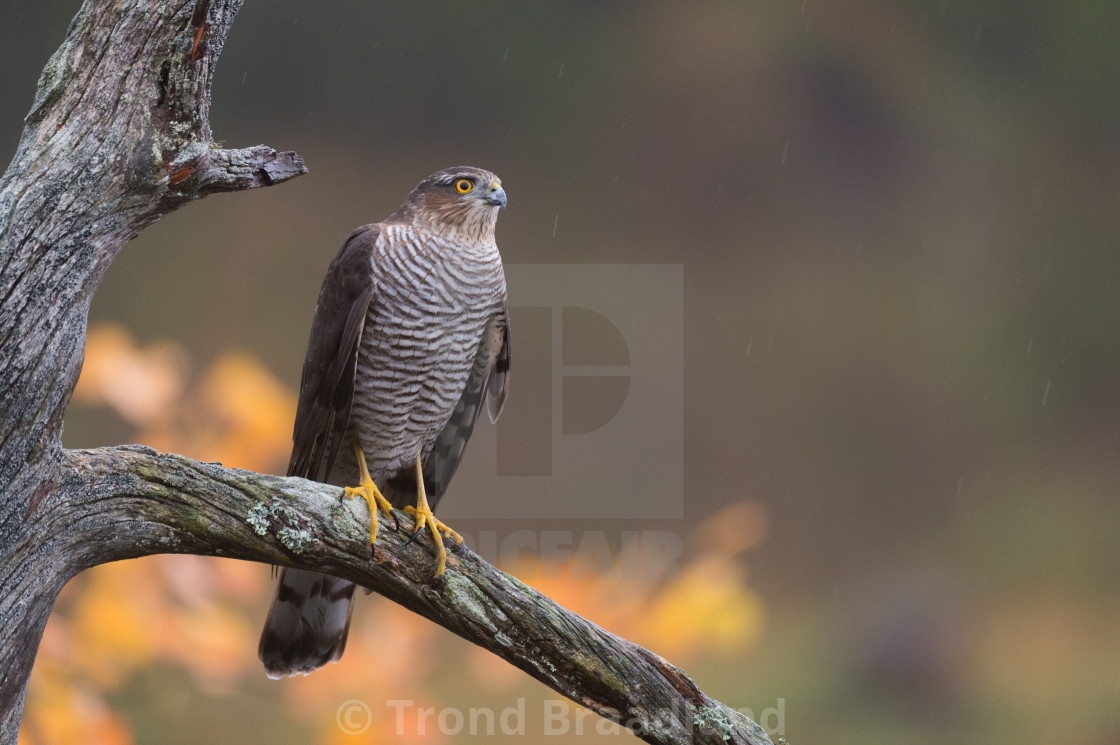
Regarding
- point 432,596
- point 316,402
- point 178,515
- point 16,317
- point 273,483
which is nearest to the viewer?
point 16,317

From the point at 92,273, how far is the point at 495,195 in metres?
0.91

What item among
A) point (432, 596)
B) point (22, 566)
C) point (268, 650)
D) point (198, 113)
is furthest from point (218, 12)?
point (268, 650)

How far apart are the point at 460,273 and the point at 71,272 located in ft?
2.55

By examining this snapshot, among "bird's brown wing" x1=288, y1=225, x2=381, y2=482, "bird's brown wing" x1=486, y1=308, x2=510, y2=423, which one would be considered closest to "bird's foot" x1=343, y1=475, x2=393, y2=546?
"bird's brown wing" x1=288, y1=225, x2=381, y2=482

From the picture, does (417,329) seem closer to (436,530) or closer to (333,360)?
(333,360)

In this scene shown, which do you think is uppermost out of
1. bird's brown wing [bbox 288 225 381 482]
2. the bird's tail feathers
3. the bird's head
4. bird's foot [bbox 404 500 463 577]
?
the bird's head

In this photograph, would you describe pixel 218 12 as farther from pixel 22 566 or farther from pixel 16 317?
pixel 22 566

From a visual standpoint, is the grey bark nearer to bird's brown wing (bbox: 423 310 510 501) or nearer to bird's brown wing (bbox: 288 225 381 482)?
bird's brown wing (bbox: 288 225 381 482)

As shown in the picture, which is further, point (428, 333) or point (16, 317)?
point (428, 333)

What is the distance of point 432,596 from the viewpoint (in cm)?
168

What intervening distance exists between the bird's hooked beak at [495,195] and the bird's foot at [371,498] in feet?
2.13

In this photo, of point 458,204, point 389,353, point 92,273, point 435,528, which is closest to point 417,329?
point 389,353

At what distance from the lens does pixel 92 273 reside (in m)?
1.39

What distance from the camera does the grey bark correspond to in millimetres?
1337
